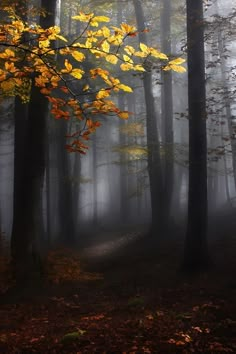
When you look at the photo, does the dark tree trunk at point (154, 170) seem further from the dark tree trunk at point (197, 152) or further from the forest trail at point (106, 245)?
the dark tree trunk at point (197, 152)

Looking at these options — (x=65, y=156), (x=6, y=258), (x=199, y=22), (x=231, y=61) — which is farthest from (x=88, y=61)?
(x=231, y=61)

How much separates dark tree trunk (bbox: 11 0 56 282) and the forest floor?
0.70m

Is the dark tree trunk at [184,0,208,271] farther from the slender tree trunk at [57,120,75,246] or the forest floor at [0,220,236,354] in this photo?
the slender tree trunk at [57,120,75,246]

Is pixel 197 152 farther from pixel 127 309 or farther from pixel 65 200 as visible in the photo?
pixel 65 200

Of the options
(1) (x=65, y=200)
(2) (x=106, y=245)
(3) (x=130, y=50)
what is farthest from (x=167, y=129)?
(3) (x=130, y=50)

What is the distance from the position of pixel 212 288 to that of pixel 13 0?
8.45 metres

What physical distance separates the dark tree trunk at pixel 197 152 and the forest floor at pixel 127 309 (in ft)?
2.35

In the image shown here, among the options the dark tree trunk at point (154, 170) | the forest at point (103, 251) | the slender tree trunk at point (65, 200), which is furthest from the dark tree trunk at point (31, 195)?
the slender tree trunk at point (65, 200)

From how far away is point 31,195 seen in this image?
29.5 ft

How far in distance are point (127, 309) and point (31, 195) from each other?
384cm

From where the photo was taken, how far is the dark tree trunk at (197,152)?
990 centimetres

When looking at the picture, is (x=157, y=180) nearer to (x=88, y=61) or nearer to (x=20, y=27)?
(x=88, y=61)

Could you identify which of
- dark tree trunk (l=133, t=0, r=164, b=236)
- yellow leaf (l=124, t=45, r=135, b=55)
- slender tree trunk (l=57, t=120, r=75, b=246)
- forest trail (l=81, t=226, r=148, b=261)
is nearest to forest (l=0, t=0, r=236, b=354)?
yellow leaf (l=124, t=45, r=135, b=55)

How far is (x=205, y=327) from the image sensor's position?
557 centimetres
